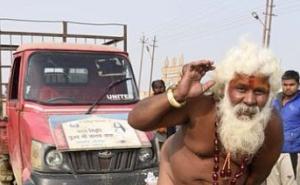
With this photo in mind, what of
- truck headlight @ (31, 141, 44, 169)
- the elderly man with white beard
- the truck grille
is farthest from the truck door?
the elderly man with white beard

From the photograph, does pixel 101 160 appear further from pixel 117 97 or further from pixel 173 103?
pixel 173 103

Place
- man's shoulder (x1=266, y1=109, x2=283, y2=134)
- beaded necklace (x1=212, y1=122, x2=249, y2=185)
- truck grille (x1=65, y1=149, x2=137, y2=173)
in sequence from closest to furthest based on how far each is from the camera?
beaded necklace (x1=212, y1=122, x2=249, y2=185) → man's shoulder (x1=266, y1=109, x2=283, y2=134) → truck grille (x1=65, y1=149, x2=137, y2=173)

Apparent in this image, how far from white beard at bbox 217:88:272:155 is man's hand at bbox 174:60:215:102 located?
0.50 feet

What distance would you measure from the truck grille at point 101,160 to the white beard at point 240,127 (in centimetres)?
288

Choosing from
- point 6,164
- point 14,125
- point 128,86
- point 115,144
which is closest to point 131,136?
point 115,144

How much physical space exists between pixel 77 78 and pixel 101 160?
43.8 inches

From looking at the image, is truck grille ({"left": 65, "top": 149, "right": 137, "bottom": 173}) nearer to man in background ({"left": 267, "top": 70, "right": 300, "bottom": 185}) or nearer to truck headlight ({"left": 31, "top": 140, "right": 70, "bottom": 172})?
truck headlight ({"left": 31, "top": 140, "right": 70, "bottom": 172})

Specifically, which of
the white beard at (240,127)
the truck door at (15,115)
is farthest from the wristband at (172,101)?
the truck door at (15,115)

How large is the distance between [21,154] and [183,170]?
11.2 feet

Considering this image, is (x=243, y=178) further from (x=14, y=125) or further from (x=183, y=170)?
(x=14, y=125)

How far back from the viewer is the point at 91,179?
5.38 metres

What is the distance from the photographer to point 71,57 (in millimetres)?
6230

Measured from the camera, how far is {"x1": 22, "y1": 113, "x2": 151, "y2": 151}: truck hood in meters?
5.34

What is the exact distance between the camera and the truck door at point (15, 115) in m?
6.07
